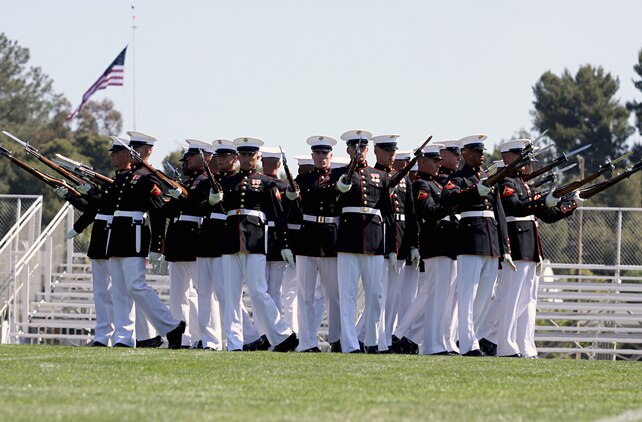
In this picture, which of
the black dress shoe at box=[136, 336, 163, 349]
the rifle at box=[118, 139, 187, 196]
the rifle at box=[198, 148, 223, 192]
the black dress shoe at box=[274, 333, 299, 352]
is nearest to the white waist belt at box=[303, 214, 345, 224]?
the rifle at box=[198, 148, 223, 192]

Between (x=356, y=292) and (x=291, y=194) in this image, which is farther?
(x=291, y=194)

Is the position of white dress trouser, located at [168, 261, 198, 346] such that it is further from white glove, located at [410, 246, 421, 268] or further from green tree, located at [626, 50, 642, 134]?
green tree, located at [626, 50, 642, 134]

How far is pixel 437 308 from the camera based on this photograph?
14.6 metres

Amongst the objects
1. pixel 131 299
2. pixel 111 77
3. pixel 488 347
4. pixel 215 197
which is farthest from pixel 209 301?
pixel 111 77

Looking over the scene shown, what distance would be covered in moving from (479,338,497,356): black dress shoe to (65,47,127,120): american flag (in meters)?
17.5

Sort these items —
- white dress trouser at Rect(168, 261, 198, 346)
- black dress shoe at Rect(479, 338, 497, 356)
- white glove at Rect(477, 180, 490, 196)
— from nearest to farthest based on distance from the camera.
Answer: white glove at Rect(477, 180, 490, 196) < black dress shoe at Rect(479, 338, 497, 356) < white dress trouser at Rect(168, 261, 198, 346)

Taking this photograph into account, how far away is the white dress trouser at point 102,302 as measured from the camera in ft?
50.5

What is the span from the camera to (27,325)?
2197cm

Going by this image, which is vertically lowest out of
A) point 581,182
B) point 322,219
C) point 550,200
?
point 322,219

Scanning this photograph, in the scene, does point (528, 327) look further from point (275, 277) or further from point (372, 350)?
point (275, 277)

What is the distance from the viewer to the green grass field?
821 centimetres

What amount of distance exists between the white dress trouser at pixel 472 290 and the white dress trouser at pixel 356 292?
834 millimetres

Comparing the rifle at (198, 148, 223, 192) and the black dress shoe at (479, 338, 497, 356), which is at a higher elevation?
the rifle at (198, 148, 223, 192)

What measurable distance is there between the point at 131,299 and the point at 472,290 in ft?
11.8
